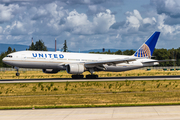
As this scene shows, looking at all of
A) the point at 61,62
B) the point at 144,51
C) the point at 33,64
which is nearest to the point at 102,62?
the point at 61,62

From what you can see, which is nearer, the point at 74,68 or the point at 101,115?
the point at 101,115

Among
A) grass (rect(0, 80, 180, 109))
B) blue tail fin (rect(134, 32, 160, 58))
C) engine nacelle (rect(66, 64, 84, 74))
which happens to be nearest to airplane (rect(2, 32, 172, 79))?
engine nacelle (rect(66, 64, 84, 74))

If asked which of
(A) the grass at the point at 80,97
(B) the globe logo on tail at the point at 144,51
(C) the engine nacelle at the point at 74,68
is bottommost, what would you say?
(A) the grass at the point at 80,97

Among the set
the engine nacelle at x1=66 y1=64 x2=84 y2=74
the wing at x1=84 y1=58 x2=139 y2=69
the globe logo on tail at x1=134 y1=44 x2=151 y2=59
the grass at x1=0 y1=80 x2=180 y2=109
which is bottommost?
the grass at x1=0 y1=80 x2=180 y2=109

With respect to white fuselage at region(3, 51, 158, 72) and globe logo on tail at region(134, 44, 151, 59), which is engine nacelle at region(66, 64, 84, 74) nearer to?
white fuselage at region(3, 51, 158, 72)

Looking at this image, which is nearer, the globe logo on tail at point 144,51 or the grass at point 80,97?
the grass at point 80,97

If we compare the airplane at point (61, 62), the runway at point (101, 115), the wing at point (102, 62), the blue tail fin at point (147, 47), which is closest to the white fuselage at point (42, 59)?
the airplane at point (61, 62)

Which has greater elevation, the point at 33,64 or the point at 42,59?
the point at 42,59

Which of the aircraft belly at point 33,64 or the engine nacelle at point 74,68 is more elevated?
the aircraft belly at point 33,64

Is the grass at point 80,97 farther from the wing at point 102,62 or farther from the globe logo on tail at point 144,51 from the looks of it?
the globe logo on tail at point 144,51

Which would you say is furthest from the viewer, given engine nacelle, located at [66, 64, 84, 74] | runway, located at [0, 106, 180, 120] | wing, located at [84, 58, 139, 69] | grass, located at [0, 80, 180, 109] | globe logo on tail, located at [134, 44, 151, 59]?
globe logo on tail, located at [134, 44, 151, 59]

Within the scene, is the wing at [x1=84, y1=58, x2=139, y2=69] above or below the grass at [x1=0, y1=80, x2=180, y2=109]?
above

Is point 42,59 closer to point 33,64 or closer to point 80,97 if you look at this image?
point 33,64

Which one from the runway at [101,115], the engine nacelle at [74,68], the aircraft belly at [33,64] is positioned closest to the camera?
the runway at [101,115]
